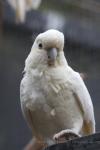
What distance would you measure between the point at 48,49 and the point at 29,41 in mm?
4449

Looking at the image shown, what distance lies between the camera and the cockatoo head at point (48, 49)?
261 cm

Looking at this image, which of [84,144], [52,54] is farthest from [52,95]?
[84,144]

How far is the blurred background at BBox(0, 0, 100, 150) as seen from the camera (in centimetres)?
675

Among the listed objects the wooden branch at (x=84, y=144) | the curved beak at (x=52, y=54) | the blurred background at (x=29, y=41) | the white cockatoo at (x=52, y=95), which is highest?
the blurred background at (x=29, y=41)

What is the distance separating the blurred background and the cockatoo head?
143 inches

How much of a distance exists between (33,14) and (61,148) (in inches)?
225

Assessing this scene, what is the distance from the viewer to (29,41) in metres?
7.07

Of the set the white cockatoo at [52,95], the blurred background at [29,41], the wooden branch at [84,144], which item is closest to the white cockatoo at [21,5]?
the blurred background at [29,41]

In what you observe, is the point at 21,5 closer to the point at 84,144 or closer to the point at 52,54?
the point at 52,54

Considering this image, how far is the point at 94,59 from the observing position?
708cm

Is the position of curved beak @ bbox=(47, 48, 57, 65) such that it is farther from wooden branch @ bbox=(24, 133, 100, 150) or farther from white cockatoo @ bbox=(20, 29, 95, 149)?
wooden branch @ bbox=(24, 133, 100, 150)

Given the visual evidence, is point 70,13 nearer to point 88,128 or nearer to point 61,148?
point 88,128

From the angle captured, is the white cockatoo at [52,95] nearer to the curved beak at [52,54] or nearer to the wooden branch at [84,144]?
the curved beak at [52,54]

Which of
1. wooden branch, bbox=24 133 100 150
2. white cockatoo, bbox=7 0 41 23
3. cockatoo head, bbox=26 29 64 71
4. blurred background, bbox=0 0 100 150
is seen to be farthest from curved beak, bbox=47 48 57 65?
blurred background, bbox=0 0 100 150
